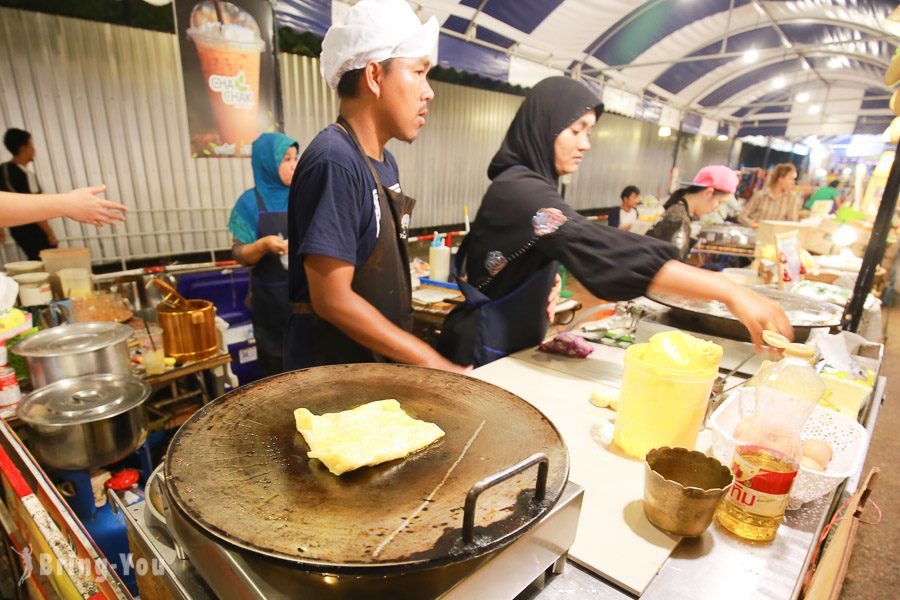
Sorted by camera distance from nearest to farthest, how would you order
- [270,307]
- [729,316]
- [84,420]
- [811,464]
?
[811,464] < [729,316] < [84,420] < [270,307]

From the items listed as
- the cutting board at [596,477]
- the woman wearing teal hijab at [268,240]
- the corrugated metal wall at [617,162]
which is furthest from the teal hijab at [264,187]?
the corrugated metal wall at [617,162]

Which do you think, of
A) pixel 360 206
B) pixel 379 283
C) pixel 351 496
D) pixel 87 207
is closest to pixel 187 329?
pixel 87 207

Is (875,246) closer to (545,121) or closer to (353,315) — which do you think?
(545,121)

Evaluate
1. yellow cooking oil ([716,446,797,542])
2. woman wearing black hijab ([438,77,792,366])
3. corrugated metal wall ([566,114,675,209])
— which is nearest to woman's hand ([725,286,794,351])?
woman wearing black hijab ([438,77,792,366])

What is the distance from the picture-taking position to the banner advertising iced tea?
3693 mm

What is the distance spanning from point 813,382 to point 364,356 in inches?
51.1

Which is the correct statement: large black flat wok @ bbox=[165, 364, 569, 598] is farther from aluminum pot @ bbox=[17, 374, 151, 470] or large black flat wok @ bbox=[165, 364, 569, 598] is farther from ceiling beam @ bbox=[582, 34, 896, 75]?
ceiling beam @ bbox=[582, 34, 896, 75]

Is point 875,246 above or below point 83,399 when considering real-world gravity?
above

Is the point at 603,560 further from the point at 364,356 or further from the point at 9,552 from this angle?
the point at 9,552

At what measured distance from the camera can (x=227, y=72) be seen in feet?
12.8

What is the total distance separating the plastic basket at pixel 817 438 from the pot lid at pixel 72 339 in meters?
2.48

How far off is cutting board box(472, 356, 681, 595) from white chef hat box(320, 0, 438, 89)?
1114 millimetres

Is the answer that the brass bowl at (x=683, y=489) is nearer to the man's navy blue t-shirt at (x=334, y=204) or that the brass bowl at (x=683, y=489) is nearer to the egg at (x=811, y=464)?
the egg at (x=811, y=464)

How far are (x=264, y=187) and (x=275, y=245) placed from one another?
0.58 m
